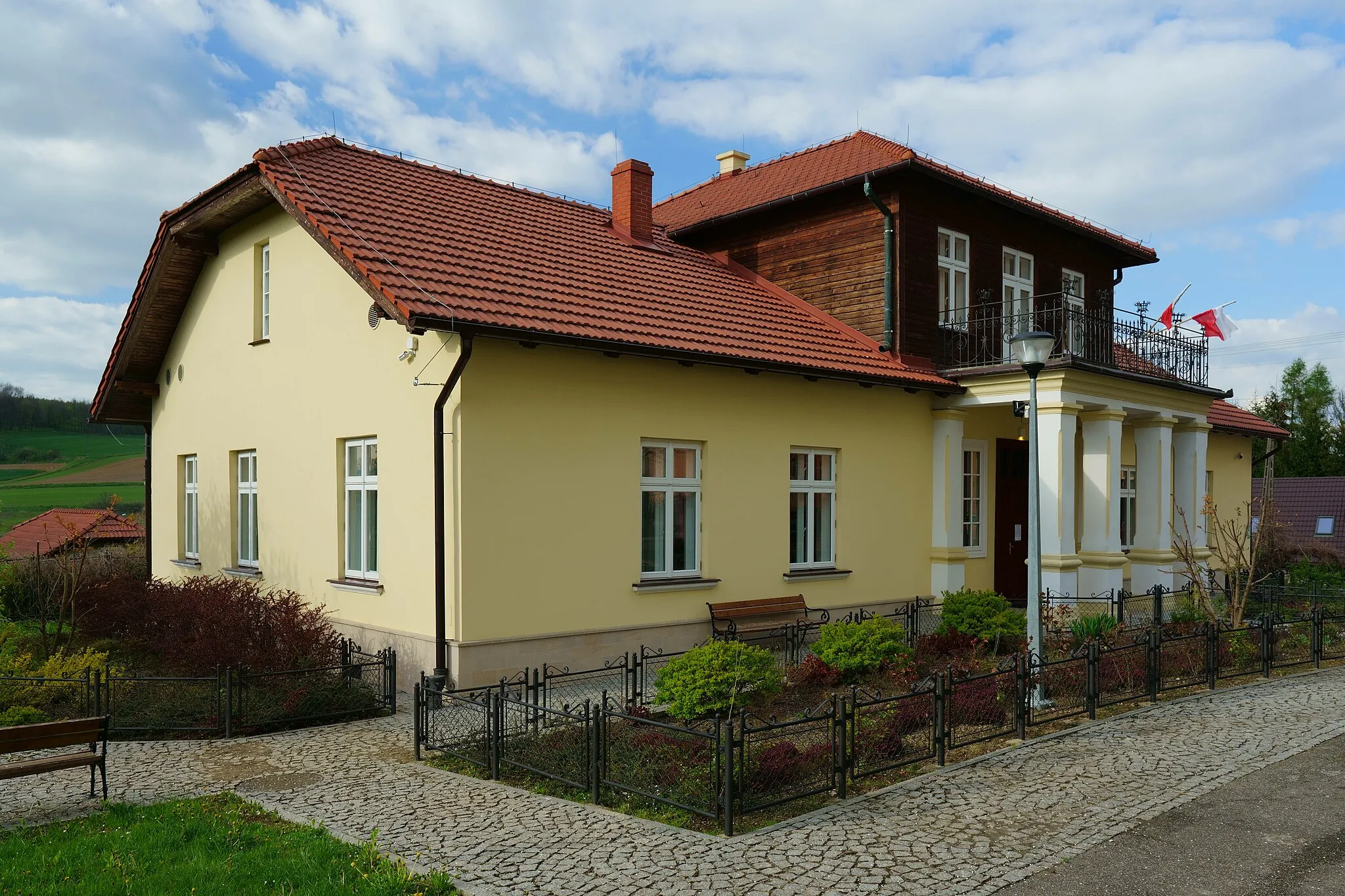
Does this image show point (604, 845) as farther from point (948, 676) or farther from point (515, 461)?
point (515, 461)

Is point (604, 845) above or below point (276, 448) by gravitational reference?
below

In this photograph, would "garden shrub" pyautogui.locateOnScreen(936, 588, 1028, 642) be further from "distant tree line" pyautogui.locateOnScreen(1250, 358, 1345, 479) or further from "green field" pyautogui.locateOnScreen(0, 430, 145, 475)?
"green field" pyautogui.locateOnScreen(0, 430, 145, 475)

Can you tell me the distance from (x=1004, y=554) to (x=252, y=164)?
45.0ft

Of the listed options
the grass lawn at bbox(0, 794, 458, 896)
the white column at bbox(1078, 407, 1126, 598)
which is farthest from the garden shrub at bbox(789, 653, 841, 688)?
the white column at bbox(1078, 407, 1126, 598)

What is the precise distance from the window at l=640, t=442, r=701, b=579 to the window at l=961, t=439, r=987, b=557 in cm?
646

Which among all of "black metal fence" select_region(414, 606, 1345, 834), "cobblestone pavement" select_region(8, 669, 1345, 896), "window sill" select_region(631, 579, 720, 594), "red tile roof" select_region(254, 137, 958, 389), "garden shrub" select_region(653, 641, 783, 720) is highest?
"red tile roof" select_region(254, 137, 958, 389)

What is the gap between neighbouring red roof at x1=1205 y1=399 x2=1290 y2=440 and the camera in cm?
2289

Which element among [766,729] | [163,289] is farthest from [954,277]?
[163,289]

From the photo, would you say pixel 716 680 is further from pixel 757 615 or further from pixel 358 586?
pixel 358 586

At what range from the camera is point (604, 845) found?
600 centimetres

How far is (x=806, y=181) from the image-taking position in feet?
57.4

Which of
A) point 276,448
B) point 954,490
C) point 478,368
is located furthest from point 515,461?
A: point 954,490

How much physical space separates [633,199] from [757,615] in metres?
7.26

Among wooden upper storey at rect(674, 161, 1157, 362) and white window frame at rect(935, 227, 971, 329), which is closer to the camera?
wooden upper storey at rect(674, 161, 1157, 362)
